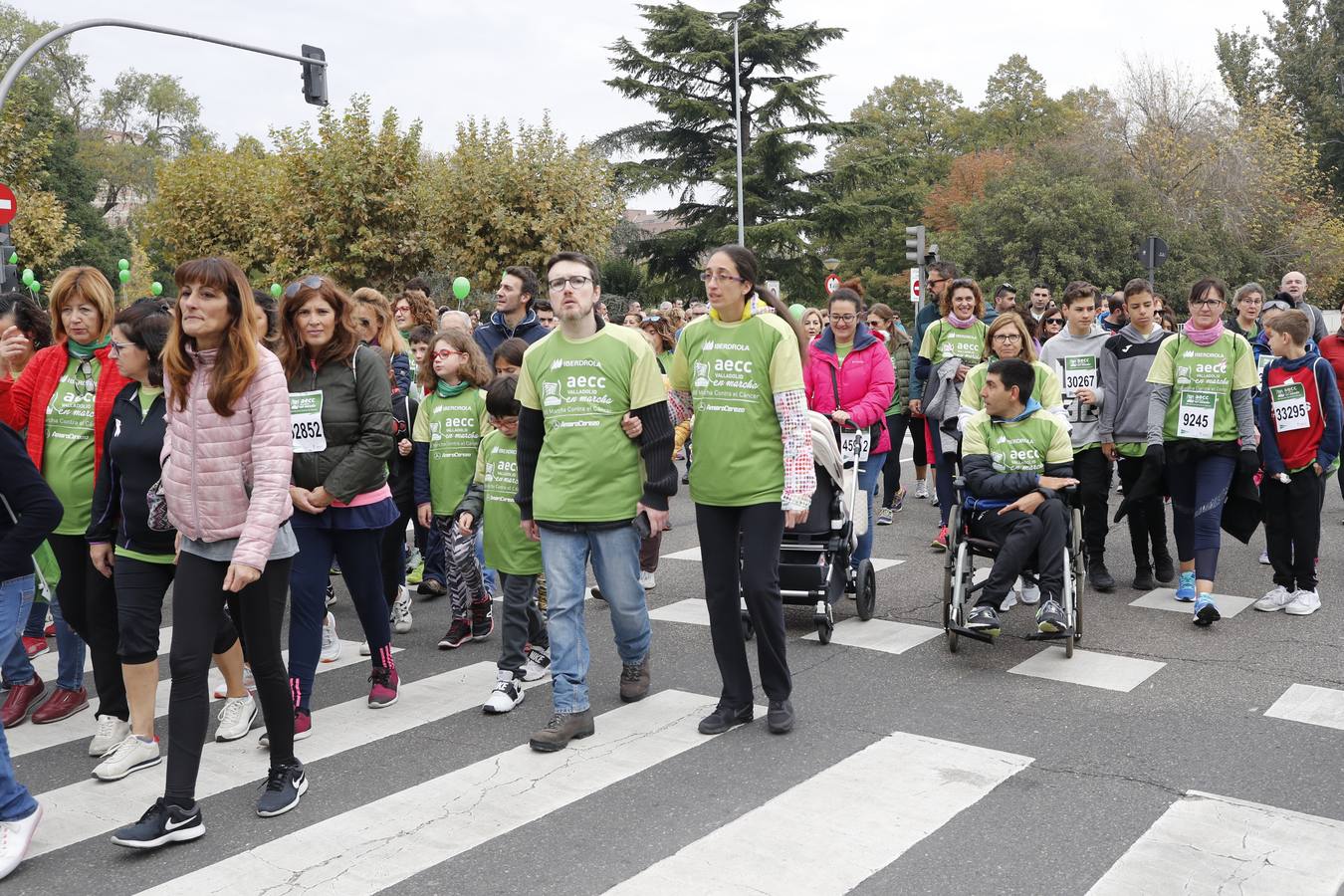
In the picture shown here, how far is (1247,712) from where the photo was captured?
547cm

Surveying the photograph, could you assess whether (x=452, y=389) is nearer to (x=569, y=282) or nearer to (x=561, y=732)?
(x=569, y=282)

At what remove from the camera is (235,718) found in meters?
5.35

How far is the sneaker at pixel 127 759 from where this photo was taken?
15.8 ft

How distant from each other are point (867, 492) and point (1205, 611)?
2084 mm

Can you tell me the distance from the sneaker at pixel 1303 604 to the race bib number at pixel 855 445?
2755mm

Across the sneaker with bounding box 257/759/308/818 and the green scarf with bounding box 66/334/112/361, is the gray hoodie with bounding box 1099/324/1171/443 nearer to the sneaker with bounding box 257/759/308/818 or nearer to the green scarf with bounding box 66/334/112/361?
the sneaker with bounding box 257/759/308/818

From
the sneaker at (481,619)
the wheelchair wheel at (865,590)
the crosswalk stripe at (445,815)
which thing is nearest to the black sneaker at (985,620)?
the wheelchair wheel at (865,590)

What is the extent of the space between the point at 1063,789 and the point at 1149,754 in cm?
62

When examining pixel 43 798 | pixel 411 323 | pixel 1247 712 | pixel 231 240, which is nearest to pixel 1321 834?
pixel 1247 712

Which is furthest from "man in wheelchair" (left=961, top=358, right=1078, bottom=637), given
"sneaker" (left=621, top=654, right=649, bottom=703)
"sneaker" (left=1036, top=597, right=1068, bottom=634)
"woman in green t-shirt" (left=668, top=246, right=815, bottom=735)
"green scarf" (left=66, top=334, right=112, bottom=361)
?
"green scarf" (left=66, top=334, right=112, bottom=361)

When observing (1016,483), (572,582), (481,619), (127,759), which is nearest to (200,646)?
(127,759)

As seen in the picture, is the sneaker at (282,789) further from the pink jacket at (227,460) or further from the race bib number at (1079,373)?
the race bib number at (1079,373)

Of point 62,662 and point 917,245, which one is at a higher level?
point 917,245

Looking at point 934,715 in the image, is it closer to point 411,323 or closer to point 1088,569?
point 1088,569
